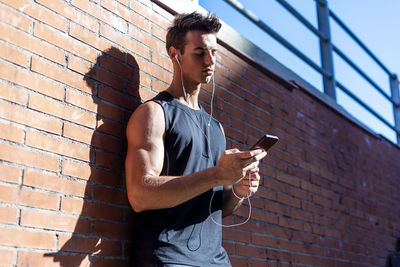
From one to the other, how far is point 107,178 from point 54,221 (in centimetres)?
37

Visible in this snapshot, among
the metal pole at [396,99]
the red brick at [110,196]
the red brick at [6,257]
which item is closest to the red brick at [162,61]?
the red brick at [110,196]

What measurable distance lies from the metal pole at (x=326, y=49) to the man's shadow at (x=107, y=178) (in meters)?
2.90

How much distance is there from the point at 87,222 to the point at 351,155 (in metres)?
3.25

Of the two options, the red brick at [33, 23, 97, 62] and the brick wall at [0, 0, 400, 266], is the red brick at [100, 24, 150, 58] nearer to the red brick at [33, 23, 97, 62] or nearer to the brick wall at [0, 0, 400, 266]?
the brick wall at [0, 0, 400, 266]

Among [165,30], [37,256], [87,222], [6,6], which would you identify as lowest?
[37,256]

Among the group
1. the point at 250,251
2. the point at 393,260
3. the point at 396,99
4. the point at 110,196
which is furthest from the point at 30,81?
the point at 396,99

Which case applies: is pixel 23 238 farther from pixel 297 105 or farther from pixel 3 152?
pixel 297 105

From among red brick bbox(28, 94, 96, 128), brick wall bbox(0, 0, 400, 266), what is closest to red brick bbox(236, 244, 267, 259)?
brick wall bbox(0, 0, 400, 266)

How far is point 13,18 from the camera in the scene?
2191 millimetres

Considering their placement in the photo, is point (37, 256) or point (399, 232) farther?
point (399, 232)

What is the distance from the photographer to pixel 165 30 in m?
3.07

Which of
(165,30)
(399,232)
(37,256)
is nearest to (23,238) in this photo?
(37,256)

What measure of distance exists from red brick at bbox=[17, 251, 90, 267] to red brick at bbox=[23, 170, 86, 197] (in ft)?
0.85

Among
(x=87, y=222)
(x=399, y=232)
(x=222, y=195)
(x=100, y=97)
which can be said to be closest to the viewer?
(x=87, y=222)
